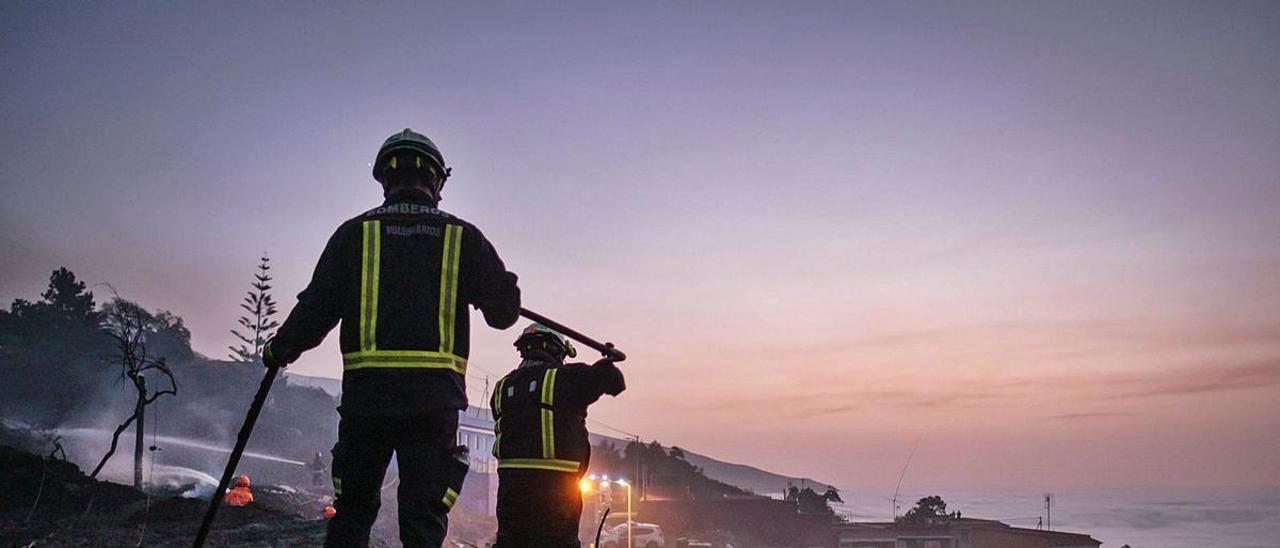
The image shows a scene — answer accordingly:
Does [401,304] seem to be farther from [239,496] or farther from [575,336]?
[239,496]

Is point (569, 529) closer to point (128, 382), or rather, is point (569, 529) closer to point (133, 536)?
point (133, 536)

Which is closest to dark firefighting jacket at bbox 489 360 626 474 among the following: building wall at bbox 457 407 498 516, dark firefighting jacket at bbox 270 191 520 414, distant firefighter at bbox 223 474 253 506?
dark firefighting jacket at bbox 270 191 520 414

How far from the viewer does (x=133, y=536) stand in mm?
15555

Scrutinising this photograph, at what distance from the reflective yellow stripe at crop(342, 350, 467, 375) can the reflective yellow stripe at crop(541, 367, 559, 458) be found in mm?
2067

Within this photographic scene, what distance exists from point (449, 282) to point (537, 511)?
254 centimetres

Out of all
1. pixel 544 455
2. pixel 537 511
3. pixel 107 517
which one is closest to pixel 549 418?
pixel 544 455

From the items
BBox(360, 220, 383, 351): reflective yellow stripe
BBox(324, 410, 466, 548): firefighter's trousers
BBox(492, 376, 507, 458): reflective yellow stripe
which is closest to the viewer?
BBox(324, 410, 466, 548): firefighter's trousers

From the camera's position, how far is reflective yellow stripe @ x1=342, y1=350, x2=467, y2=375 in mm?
4328

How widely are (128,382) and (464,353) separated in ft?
271

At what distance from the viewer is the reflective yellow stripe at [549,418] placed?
21.1 ft

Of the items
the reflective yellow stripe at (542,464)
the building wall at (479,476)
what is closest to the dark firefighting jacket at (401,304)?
the reflective yellow stripe at (542,464)

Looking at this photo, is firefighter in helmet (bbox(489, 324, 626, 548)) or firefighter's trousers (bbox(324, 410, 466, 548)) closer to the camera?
firefighter's trousers (bbox(324, 410, 466, 548))

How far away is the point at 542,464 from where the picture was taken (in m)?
6.44

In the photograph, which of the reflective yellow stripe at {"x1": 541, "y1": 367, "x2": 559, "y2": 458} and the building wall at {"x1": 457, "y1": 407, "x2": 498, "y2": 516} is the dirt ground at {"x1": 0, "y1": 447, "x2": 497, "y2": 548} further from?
the building wall at {"x1": 457, "y1": 407, "x2": 498, "y2": 516}
